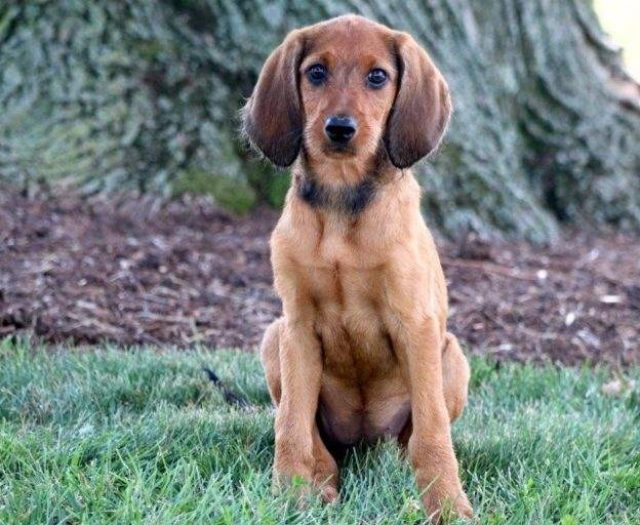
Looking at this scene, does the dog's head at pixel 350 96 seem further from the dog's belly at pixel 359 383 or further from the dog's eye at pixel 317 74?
the dog's belly at pixel 359 383

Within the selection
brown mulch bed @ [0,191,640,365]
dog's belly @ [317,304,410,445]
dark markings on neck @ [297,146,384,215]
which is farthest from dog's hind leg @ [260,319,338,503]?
brown mulch bed @ [0,191,640,365]

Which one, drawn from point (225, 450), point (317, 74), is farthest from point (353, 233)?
point (225, 450)

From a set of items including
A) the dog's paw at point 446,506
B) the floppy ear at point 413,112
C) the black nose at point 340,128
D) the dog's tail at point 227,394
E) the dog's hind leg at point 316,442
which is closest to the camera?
the dog's paw at point 446,506

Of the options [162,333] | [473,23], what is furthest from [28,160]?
[473,23]

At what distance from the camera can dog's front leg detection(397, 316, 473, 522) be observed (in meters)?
3.63

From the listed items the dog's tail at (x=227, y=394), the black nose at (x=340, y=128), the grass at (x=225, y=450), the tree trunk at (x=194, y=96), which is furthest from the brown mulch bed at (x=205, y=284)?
the black nose at (x=340, y=128)

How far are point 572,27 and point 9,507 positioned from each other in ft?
22.4

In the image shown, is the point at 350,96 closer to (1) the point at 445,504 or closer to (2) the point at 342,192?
(2) the point at 342,192

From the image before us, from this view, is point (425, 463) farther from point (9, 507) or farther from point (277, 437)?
point (9, 507)

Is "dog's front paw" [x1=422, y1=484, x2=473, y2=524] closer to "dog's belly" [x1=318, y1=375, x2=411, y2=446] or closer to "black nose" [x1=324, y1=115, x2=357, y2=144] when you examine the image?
"dog's belly" [x1=318, y1=375, x2=411, y2=446]

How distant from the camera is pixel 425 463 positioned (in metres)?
3.64

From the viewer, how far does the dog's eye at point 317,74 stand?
3.75m

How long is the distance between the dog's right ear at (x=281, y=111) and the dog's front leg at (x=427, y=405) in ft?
2.43

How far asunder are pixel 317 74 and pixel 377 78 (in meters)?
0.20
